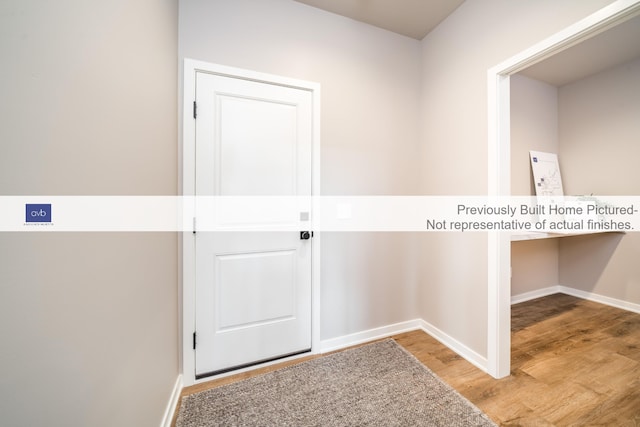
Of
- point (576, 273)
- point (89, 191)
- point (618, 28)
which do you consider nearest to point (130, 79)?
point (89, 191)

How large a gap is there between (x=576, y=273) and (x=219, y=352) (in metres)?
4.43

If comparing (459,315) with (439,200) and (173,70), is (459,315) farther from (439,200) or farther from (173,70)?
(173,70)

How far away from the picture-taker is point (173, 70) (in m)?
1.49

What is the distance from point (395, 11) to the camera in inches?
Result: 76.1

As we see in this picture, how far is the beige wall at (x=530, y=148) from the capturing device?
2799mm

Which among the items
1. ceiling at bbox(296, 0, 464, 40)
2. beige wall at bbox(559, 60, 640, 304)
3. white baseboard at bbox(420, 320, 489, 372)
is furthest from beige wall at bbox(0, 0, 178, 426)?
beige wall at bbox(559, 60, 640, 304)

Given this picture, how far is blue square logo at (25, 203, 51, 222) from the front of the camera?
51 cm

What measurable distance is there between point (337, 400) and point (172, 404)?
1014 mm

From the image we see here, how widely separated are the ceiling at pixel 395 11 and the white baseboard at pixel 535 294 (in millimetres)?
3255

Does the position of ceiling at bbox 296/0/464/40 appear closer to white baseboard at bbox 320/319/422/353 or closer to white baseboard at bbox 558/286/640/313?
white baseboard at bbox 320/319/422/353

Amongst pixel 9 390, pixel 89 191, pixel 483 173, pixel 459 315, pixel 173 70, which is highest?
pixel 173 70

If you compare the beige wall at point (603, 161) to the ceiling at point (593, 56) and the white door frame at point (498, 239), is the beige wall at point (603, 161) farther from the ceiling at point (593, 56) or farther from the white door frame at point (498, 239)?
the white door frame at point (498, 239)

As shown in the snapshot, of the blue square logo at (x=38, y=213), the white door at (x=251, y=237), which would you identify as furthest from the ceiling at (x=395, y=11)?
the blue square logo at (x=38, y=213)

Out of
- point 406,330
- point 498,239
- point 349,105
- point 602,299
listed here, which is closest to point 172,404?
point 406,330
